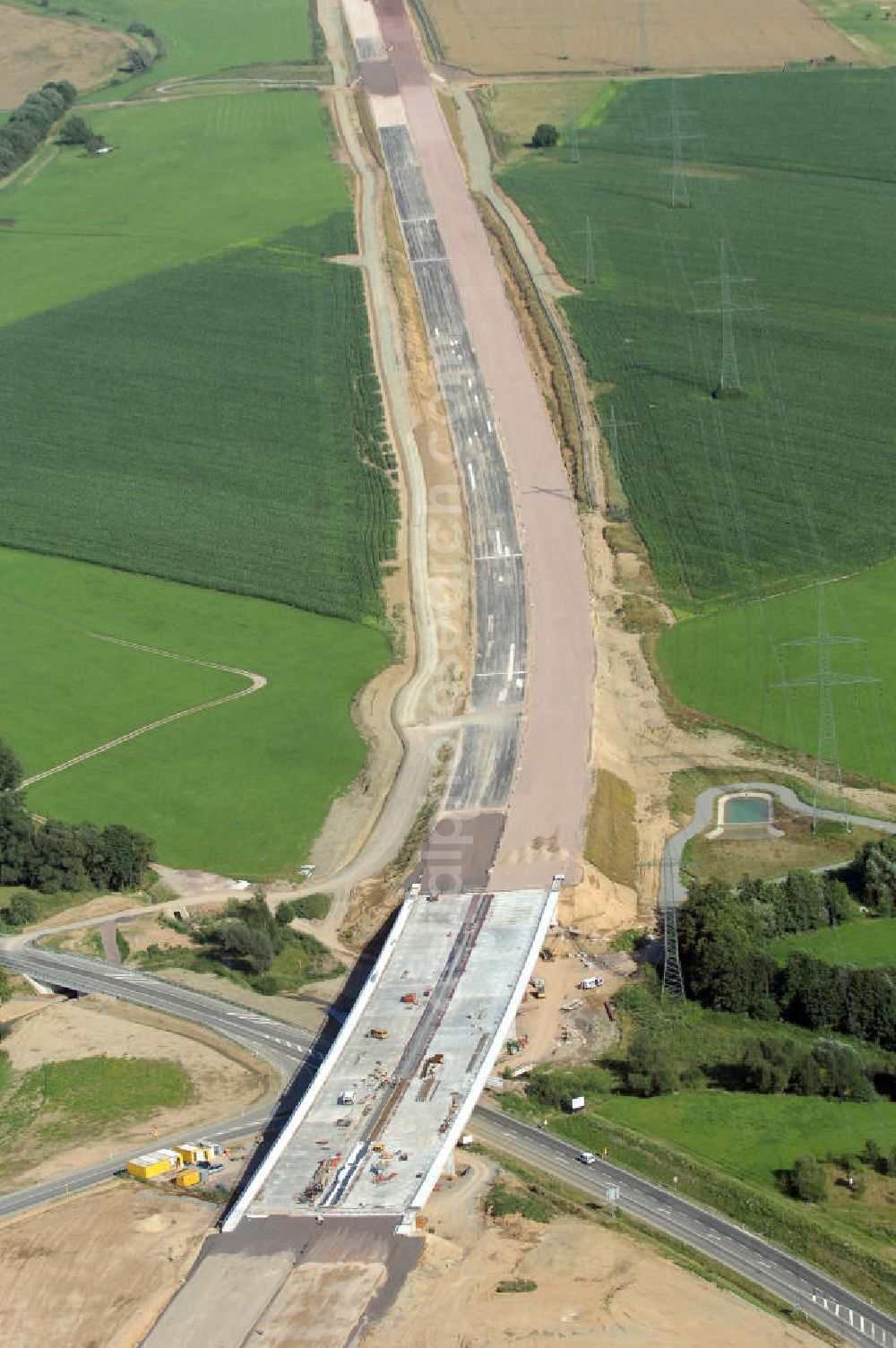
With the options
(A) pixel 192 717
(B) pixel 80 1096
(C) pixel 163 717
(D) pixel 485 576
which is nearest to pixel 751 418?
(D) pixel 485 576

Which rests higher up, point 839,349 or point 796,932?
point 839,349

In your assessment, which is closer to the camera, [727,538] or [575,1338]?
[575,1338]

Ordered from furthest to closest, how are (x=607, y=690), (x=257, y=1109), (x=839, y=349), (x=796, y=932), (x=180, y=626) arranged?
(x=839, y=349) → (x=180, y=626) → (x=607, y=690) → (x=796, y=932) → (x=257, y=1109)

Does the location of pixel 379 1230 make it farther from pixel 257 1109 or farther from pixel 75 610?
pixel 75 610

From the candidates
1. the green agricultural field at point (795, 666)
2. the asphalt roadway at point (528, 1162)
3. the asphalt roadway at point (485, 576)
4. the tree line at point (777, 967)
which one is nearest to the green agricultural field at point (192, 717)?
the asphalt roadway at point (485, 576)

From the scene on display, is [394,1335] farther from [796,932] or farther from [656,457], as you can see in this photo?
[656,457]

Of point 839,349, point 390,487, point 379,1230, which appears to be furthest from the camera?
point 839,349

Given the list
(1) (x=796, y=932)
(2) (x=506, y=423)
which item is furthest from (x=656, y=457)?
(1) (x=796, y=932)
